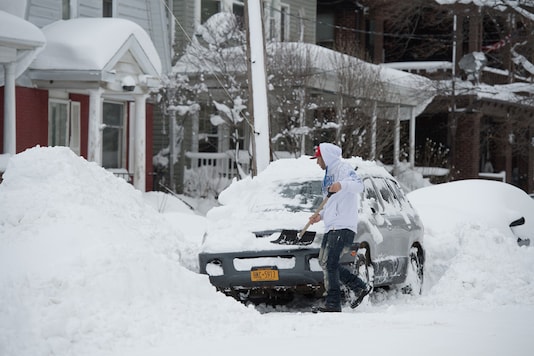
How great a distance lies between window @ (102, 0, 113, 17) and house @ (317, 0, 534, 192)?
6398 millimetres

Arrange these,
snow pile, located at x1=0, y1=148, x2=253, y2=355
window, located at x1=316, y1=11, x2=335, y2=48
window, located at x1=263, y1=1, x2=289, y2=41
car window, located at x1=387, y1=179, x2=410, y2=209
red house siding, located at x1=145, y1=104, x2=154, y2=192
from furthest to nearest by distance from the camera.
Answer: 1. window, located at x1=316, y1=11, x2=335, y2=48
2. window, located at x1=263, y1=1, x2=289, y2=41
3. red house siding, located at x1=145, y1=104, x2=154, y2=192
4. car window, located at x1=387, y1=179, x2=410, y2=209
5. snow pile, located at x1=0, y1=148, x2=253, y2=355

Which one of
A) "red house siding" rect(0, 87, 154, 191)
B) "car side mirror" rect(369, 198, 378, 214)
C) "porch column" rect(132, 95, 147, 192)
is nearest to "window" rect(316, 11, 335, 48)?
"porch column" rect(132, 95, 147, 192)

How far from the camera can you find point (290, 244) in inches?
413

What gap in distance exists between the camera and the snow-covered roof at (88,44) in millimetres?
20547

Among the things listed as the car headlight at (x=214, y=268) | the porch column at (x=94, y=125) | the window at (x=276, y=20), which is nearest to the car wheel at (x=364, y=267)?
the car headlight at (x=214, y=268)

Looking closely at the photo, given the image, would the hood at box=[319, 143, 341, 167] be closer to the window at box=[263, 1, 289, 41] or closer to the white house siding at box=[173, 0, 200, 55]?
the window at box=[263, 1, 289, 41]

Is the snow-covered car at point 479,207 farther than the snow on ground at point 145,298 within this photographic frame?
Yes

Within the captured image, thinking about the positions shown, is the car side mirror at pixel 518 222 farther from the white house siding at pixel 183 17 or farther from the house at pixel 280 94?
the white house siding at pixel 183 17

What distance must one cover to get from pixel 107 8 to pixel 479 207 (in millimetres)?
12200

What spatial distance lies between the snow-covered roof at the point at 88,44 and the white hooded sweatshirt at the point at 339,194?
36.6 ft

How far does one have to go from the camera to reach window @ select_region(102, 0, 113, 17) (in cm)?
2417

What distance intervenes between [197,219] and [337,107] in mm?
7628

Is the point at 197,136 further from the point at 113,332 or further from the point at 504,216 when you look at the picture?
the point at 113,332

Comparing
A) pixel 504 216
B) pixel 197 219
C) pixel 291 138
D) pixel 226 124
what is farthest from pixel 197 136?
pixel 504 216
